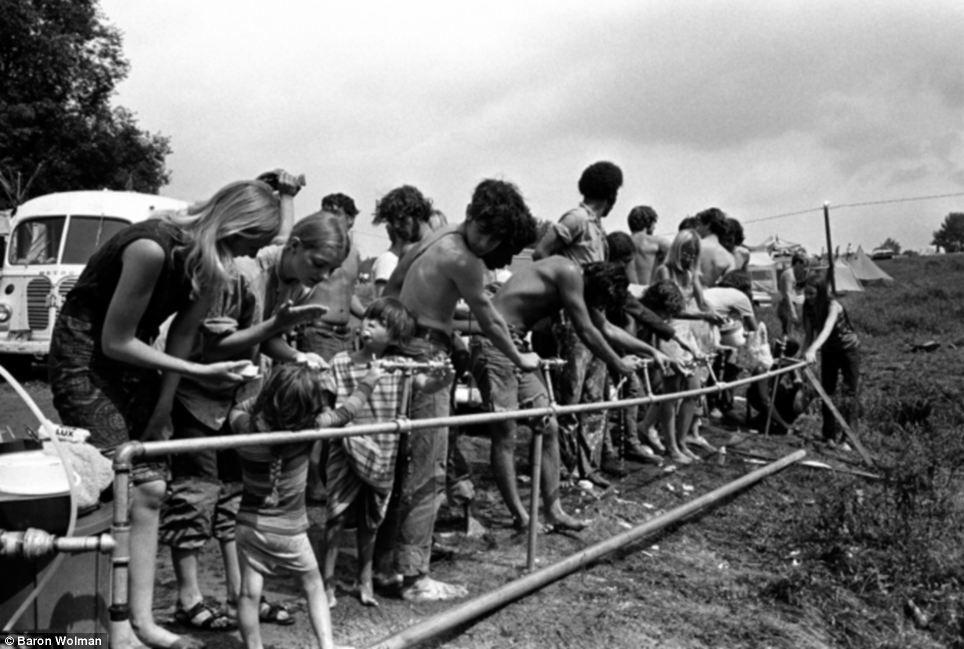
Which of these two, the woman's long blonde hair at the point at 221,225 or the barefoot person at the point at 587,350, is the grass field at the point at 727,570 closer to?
the barefoot person at the point at 587,350

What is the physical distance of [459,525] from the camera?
16.8ft

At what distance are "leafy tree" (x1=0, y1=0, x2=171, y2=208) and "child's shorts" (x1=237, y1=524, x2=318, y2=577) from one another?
28.4 meters

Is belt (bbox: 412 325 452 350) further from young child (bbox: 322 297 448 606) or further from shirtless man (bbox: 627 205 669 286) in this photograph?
shirtless man (bbox: 627 205 669 286)

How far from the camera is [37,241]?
12.0m

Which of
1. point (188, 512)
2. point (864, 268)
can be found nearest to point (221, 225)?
point (188, 512)

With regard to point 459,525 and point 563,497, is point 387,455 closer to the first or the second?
point 459,525

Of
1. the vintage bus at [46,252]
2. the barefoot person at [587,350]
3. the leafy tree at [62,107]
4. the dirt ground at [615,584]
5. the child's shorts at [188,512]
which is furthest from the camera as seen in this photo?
the leafy tree at [62,107]

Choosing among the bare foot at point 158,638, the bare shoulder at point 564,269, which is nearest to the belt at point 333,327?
the bare shoulder at point 564,269

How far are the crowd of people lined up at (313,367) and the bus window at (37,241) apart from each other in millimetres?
7448

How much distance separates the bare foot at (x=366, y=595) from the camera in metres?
3.70

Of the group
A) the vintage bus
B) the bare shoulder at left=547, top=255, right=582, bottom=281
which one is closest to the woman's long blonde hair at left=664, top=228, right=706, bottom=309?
the bare shoulder at left=547, top=255, right=582, bottom=281

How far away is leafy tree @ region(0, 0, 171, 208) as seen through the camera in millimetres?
30844

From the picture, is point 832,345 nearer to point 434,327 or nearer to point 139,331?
point 434,327

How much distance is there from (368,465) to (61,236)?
9.92m
